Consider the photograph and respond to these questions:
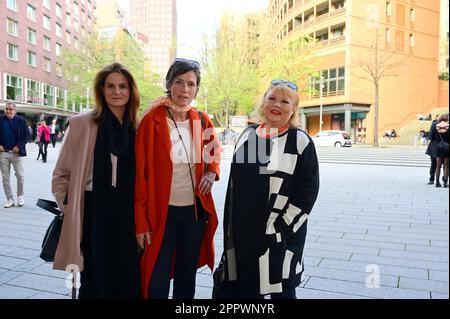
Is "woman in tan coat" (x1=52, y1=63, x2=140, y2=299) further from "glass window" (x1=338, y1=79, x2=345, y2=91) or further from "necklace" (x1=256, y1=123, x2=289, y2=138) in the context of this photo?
"glass window" (x1=338, y1=79, x2=345, y2=91)

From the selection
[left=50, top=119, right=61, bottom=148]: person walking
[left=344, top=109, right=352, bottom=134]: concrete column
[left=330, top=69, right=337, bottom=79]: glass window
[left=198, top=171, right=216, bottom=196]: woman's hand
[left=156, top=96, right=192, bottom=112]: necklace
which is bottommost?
[left=198, top=171, right=216, bottom=196]: woman's hand

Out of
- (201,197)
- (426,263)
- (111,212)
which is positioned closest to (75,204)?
(111,212)

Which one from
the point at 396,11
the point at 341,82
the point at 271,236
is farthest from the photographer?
the point at 341,82

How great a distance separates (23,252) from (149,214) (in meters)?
2.59

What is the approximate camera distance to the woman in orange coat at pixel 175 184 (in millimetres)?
2029

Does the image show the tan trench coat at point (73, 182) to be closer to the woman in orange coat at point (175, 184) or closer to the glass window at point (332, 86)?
the woman in orange coat at point (175, 184)

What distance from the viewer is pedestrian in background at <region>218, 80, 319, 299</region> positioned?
6.14 ft

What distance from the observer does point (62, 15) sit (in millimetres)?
4891

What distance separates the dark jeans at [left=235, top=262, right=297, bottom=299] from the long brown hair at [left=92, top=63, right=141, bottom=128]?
1.02m

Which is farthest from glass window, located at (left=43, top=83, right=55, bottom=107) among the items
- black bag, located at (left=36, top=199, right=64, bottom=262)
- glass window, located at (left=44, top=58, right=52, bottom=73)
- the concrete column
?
black bag, located at (left=36, top=199, right=64, bottom=262)

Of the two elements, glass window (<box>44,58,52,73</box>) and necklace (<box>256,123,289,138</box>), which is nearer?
necklace (<box>256,123,289,138</box>)

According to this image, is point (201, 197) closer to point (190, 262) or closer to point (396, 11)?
point (190, 262)

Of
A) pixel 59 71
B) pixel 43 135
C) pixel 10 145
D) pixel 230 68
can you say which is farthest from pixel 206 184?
pixel 230 68

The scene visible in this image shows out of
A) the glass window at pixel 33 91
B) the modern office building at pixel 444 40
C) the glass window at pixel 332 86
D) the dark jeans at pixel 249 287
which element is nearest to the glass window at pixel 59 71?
the glass window at pixel 33 91
